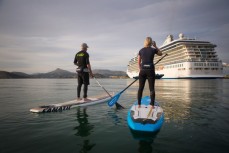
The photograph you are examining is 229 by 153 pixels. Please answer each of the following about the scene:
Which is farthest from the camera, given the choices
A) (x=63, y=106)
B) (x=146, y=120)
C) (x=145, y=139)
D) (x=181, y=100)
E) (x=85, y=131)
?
(x=181, y=100)

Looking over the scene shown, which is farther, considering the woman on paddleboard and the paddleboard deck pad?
the paddleboard deck pad

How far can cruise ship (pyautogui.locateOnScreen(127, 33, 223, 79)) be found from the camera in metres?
59.8

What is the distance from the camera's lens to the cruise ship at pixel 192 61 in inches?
2356

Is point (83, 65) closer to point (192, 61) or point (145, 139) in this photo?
point (145, 139)

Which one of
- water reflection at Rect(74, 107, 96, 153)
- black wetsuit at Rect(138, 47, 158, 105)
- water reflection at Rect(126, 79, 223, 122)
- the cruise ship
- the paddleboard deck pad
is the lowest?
water reflection at Rect(126, 79, 223, 122)

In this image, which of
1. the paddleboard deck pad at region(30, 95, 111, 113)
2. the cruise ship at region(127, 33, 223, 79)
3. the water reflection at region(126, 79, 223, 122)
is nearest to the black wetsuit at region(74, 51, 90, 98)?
the paddleboard deck pad at region(30, 95, 111, 113)

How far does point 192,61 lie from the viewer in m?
60.0

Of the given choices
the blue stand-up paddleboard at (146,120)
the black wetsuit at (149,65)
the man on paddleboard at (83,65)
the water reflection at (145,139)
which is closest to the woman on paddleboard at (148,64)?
the black wetsuit at (149,65)

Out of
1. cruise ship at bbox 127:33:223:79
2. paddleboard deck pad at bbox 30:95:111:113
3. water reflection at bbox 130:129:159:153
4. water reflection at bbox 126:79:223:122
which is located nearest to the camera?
water reflection at bbox 130:129:159:153

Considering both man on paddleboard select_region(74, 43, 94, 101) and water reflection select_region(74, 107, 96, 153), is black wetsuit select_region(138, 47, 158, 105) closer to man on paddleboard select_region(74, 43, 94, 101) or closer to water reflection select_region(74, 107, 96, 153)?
water reflection select_region(74, 107, 96, 153)

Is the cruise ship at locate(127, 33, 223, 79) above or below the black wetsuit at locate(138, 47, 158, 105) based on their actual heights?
above

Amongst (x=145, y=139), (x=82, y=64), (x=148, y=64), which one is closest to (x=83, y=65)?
(x=82, y=64)

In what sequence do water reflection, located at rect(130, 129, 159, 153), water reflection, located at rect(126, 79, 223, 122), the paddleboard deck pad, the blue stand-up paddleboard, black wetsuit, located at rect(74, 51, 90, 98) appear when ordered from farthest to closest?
black wetsuit, located at rect(74, 51, 90, 98), the paddleboard deck pad, water reflection, located at rect(126, 79, 223, 122), the blue stand-up paddleboard, water reflection, located at rect(130, 129, 159, 153)

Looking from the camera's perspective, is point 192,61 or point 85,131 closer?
point 85,131
